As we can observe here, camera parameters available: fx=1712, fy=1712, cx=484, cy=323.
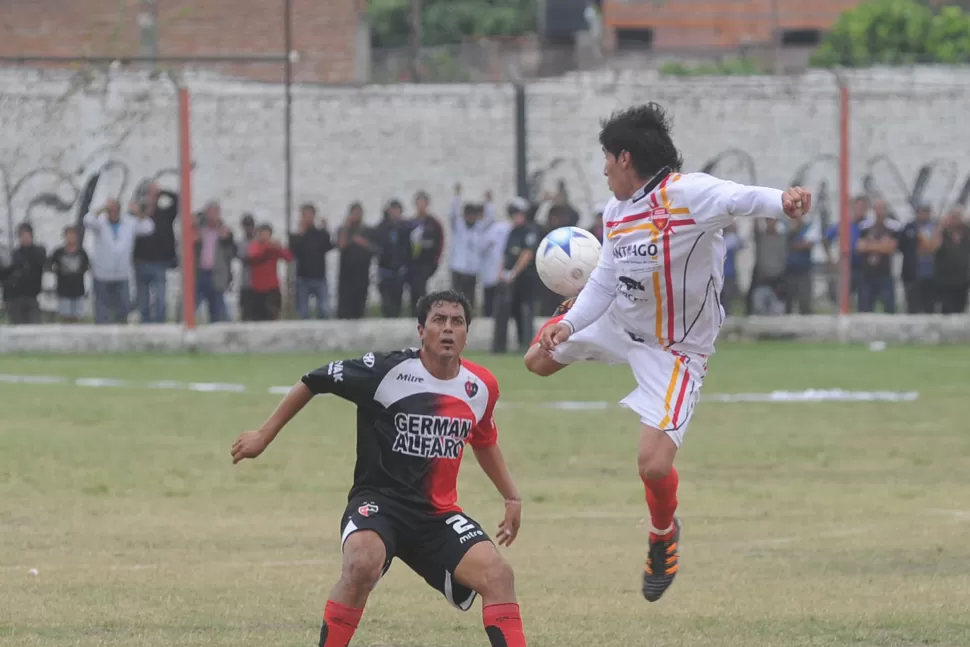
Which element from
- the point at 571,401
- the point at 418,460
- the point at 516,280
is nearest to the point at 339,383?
the point at 418,460

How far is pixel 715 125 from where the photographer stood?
82.9 ft

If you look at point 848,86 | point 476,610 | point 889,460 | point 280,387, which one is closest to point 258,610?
point 476,610

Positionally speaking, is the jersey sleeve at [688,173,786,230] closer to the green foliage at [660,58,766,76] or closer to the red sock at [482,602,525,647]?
the red sock at [482,602,525,647]

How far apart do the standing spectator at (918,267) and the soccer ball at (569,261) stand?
15766 mm

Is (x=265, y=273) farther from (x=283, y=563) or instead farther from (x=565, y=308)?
(x=565, y=308)

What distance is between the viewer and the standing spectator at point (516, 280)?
69.8 ft

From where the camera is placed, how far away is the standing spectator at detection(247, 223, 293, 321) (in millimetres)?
22234

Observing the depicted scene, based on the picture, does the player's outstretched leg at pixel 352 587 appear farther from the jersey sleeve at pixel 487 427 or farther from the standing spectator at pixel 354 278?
the standing spectator at pixel 354 278

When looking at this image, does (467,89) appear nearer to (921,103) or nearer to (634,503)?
(921,103)

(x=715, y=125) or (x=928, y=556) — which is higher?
(x=715, y=125)

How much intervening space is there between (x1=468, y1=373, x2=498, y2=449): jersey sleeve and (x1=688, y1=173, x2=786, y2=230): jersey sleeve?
1276 mm

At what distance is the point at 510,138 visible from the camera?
24.4m

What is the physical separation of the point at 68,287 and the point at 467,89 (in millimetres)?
6690

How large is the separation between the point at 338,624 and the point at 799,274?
59.2 feet
